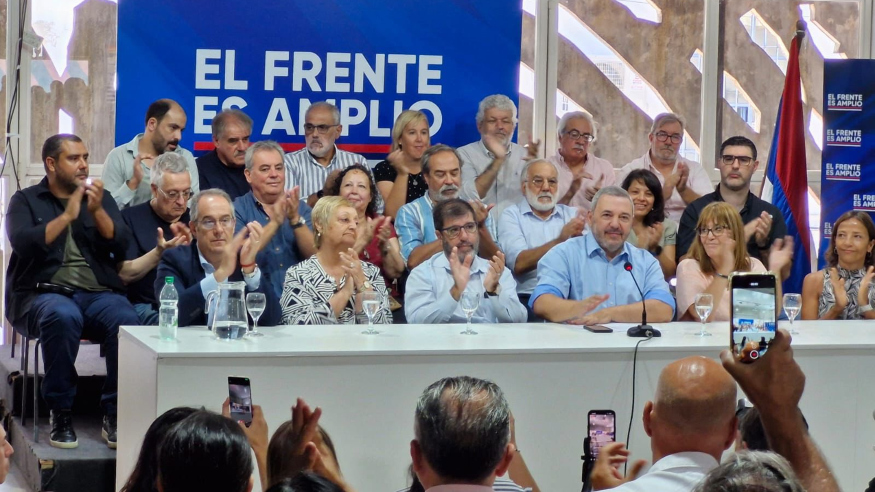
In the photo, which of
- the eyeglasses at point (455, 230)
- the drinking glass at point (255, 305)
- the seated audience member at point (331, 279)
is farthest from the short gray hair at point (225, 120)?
the drinking glass at point (255, 305)

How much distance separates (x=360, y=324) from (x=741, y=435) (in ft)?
6.42

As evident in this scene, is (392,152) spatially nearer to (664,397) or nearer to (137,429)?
(137,429)

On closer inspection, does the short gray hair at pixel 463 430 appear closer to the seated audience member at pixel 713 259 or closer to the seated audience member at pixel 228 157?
the seated audience member at pixel 713 259

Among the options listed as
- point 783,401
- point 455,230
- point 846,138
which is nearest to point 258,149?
point 455,230

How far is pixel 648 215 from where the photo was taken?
5.72 metres

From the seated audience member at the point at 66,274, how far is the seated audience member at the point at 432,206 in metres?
1.38

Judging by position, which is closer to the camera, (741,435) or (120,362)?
(741,435)

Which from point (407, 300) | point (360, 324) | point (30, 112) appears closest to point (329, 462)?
point (360, 324)

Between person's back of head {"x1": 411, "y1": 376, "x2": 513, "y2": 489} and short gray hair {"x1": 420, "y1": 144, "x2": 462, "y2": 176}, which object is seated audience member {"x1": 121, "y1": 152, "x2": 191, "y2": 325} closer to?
short gray hair {"x1": 420, "y1": 144, "x2": 462, "y2": 176}

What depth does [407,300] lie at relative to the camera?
4.49 m

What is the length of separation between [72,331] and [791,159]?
421cm

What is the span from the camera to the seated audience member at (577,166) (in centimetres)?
611

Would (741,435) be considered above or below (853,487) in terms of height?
above

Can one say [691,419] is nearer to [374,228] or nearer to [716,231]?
[716,231]
